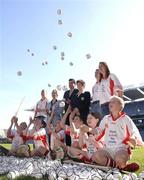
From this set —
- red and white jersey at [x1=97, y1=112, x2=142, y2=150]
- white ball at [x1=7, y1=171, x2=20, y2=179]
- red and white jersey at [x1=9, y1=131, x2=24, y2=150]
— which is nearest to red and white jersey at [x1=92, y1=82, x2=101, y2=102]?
red and white jersey at [x1=97, y1=112, x2=142, y2=150]

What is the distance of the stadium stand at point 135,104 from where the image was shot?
57906mm

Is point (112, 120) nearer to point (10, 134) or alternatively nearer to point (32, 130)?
point (32, 130)

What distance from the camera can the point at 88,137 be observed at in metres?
→ 8.36

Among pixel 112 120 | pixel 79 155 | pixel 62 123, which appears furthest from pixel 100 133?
pixel 62 123

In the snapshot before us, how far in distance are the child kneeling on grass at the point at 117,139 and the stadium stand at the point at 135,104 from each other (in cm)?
4843

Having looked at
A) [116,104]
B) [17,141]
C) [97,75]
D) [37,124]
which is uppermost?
[97,75]

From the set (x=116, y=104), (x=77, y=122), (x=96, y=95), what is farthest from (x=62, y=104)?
→ (x=116, y=104)

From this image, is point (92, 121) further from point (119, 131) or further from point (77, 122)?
point (119, 131)

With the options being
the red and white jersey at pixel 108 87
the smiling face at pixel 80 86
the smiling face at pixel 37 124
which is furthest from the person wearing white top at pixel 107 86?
the smiling face at pixel 37 124

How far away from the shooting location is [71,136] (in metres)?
9.52

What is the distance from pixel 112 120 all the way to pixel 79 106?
251cm

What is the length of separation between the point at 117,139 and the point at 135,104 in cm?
5569

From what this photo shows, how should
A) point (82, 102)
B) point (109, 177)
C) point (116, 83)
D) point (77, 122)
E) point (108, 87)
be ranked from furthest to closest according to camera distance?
point (82, 102)
point (77, 122)
point (108, 87)
point (116, 83)
point (109, 177)

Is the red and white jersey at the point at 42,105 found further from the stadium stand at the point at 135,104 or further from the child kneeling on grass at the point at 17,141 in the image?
the stadium stand at the point at 135,104
